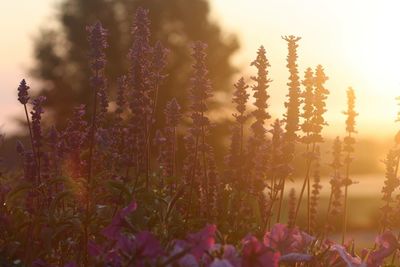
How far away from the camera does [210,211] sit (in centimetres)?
545

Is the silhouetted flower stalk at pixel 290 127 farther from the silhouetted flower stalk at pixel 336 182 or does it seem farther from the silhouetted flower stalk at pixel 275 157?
the silhouetted flower stalk at pixel 336 182

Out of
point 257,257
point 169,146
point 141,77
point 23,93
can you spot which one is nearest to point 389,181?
point 169,146

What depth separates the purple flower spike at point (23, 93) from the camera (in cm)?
491

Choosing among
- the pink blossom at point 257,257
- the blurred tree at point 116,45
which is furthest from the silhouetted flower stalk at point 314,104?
the blurred tree at point 116,45

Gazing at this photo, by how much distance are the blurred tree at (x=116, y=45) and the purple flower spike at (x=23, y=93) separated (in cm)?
2942

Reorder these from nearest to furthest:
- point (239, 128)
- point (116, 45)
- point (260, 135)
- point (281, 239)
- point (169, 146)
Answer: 1. point (281, 239)
2. point (260, 135)
3. point (239, 128)
4. point (169, 146)
5. point (116, 45)

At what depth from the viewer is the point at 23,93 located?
16.1ft

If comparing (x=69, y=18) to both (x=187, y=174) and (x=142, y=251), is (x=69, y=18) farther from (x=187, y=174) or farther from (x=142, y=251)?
(x=142, y=251)

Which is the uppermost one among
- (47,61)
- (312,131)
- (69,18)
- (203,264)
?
(69,18)

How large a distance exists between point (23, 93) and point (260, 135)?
171 cm

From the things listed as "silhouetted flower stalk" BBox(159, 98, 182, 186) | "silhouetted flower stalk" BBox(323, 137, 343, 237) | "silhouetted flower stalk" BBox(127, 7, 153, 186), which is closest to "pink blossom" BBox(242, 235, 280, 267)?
"silhouetted flower stalk" BBox(127, 7, 153, 186)

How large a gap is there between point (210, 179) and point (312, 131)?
1.17 metres

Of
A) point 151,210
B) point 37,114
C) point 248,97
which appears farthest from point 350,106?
Result: point 151,210

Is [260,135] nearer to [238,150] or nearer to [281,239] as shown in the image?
[238,150]
